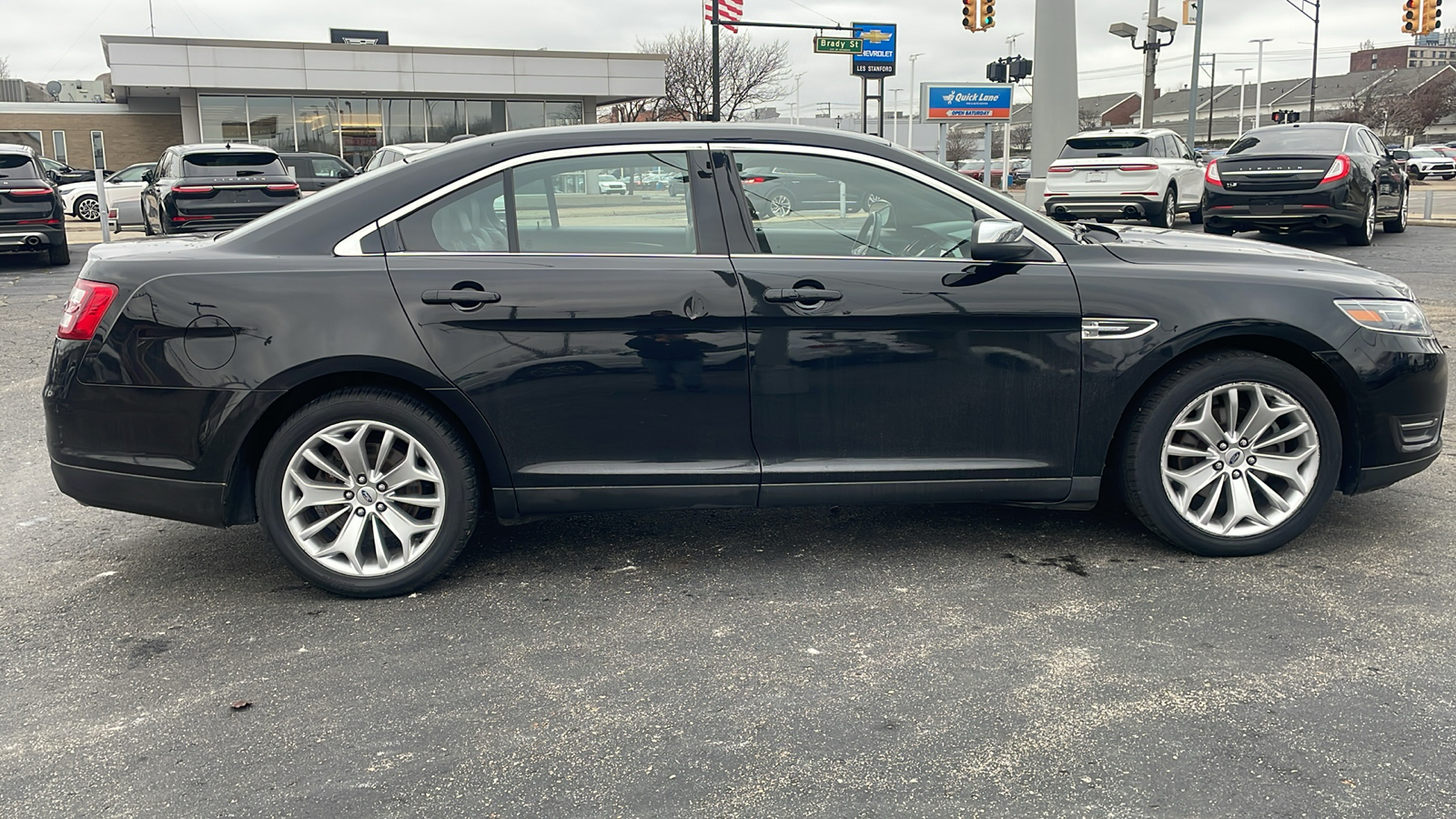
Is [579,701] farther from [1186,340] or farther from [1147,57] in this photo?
[1147,57]

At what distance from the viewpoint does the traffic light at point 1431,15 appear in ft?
101

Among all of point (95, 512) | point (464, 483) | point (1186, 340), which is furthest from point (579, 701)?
point (95, 512)

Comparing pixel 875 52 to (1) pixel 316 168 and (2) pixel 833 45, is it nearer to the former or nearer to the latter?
(2) pixel 833 45

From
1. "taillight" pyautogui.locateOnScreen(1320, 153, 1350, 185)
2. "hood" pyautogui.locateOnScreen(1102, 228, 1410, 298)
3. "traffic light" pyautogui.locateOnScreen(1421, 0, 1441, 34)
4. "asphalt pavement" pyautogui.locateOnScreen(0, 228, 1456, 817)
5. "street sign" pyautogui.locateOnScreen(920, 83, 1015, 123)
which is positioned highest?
"traffic light" pyautogui.locateOnScreen(1421, 0, 1441, 34)

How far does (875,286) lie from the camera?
159 inches

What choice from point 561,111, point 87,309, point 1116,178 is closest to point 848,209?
point 87,309

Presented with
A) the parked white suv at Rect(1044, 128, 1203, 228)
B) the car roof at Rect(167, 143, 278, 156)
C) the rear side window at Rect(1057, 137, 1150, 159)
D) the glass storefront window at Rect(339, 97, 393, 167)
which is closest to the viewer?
the car roof at Rect(167, 143, 278, 156)

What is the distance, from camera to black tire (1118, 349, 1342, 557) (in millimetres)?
4188

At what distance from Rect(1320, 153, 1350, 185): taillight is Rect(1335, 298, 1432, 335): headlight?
1204 centimetres

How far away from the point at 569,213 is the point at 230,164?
15164 mm

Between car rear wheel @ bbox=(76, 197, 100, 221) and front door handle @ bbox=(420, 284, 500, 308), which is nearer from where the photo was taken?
front door handle @ bbox=(420, 284, 500, 308)

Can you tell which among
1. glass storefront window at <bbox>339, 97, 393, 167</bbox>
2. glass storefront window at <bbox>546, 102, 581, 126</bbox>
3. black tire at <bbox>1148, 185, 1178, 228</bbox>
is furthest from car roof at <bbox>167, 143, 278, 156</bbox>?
glass storefront window at <bbox>546, 102, 581, 126</bbox>

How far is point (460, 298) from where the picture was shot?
3922 millimetres

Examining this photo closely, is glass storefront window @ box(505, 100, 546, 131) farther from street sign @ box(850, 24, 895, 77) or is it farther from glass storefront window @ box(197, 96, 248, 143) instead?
street sign @ box(850, 24, 895, 77)
